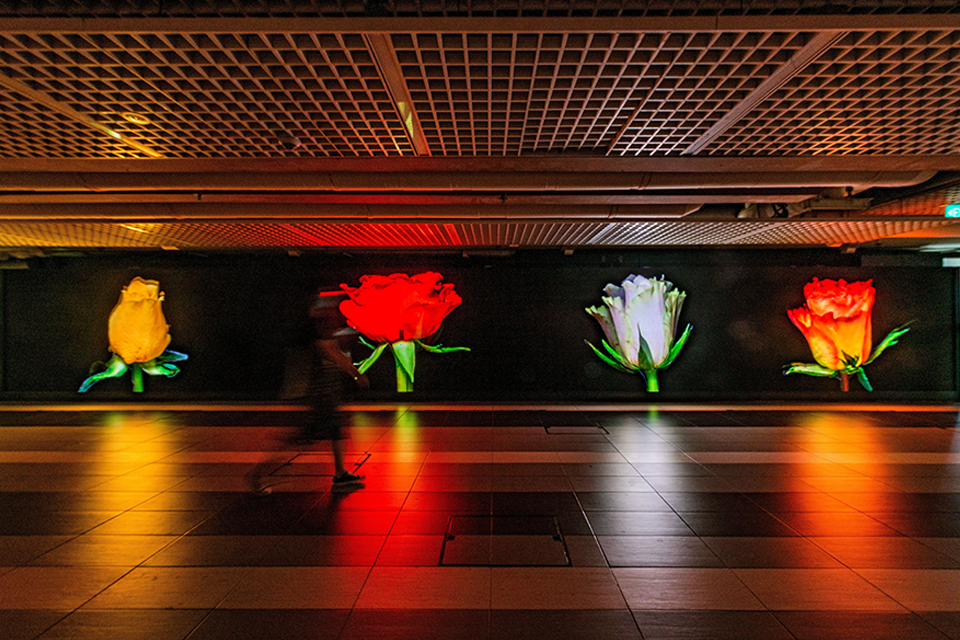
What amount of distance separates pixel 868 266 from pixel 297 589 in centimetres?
1153

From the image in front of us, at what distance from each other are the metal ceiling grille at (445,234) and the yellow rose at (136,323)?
0.99 m

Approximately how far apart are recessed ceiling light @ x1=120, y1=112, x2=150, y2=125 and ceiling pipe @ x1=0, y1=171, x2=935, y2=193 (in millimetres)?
1447

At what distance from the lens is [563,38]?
271 centimetres

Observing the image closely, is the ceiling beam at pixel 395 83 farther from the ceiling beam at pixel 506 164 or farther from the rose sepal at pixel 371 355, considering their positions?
the rose sepal at pixel 371 355

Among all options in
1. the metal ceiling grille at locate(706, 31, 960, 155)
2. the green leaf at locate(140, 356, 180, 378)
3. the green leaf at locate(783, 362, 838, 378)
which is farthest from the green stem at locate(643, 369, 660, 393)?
the green leaf at locate(140, 356, 180, 378)

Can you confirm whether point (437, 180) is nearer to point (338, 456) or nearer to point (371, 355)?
point (338, 456)

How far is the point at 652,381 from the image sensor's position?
996cm

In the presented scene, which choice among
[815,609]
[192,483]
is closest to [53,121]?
[192,483]

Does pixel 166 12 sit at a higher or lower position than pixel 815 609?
higher

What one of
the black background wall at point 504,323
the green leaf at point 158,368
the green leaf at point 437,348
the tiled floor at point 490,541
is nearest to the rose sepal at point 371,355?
the black background wall at point 504,323

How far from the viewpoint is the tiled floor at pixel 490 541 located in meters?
2.46

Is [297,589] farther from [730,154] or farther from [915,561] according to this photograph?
[730,154]

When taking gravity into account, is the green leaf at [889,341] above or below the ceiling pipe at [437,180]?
below

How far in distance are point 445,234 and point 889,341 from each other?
867cm
